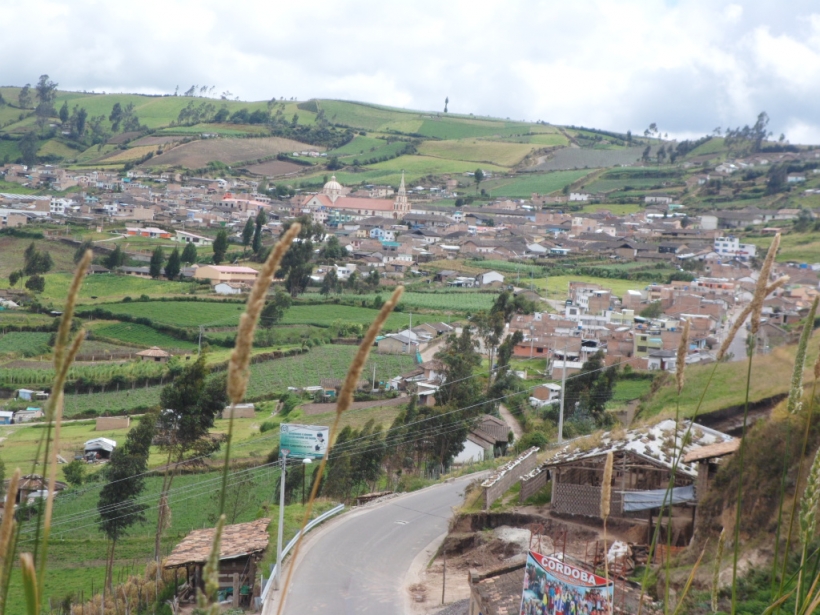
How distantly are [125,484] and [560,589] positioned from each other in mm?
9914

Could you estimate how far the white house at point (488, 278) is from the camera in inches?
1666

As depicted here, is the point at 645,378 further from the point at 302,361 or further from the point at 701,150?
the point at 701,150

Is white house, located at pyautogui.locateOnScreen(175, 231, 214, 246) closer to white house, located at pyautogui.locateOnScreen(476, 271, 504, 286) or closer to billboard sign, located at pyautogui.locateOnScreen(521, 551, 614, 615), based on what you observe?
white house, located at pyautogui.locateOnScreen(476, 271, 504, 286)

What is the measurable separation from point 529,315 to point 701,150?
56877mm

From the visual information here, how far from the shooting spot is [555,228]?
194 ft

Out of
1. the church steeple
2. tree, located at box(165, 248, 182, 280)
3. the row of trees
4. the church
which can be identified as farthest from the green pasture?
the church steeple

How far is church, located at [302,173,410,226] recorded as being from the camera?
64000mm

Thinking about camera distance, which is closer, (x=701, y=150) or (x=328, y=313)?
(x=328, y=313)

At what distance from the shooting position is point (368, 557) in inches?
406

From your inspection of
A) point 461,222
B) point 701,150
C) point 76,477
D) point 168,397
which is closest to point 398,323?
point 76,477

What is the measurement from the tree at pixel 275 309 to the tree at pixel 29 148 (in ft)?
178

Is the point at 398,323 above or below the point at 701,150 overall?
below

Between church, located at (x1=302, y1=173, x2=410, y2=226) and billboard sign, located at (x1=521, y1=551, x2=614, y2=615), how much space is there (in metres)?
58.9

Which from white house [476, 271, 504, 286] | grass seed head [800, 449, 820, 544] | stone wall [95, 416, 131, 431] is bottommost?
stone wall [95, 416, 131, 431]
